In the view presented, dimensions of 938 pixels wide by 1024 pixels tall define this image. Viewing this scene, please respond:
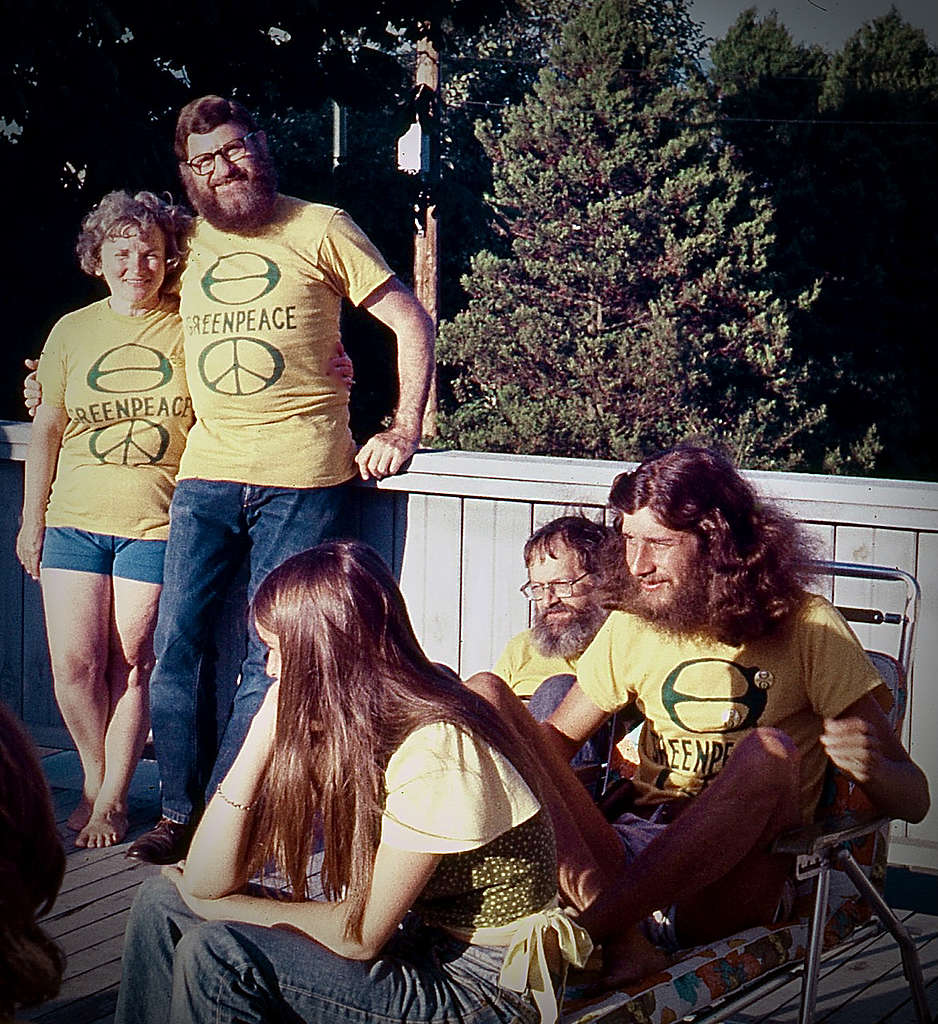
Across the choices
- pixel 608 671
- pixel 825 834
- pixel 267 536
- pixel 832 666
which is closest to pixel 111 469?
pixel 267 536

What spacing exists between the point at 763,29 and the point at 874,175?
309cm

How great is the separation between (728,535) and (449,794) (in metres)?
0.84

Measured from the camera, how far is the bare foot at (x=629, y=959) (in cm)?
227

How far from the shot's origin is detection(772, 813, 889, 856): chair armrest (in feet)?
7.64

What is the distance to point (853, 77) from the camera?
24.7m

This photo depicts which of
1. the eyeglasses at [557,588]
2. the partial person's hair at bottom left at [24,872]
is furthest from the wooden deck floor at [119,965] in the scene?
the partial person's hair at bottom left at [24,872]

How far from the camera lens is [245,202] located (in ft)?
12.1

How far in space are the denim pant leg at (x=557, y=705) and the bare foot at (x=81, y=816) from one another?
1.34 m

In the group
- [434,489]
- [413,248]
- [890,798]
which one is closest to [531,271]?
[413,248]

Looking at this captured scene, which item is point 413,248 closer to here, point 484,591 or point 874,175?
point 874,175

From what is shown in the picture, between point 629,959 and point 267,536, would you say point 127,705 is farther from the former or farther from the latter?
point 629,959

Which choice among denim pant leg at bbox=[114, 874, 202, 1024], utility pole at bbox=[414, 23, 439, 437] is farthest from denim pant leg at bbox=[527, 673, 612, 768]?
utility pole at bbox=[414, 23, 439, 437]

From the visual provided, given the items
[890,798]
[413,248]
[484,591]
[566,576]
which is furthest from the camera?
[413,248]

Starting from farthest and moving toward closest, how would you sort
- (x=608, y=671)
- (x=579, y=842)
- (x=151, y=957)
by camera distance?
(x=608, y=671)
(x=579, y=842)
(x=151, y=957)
